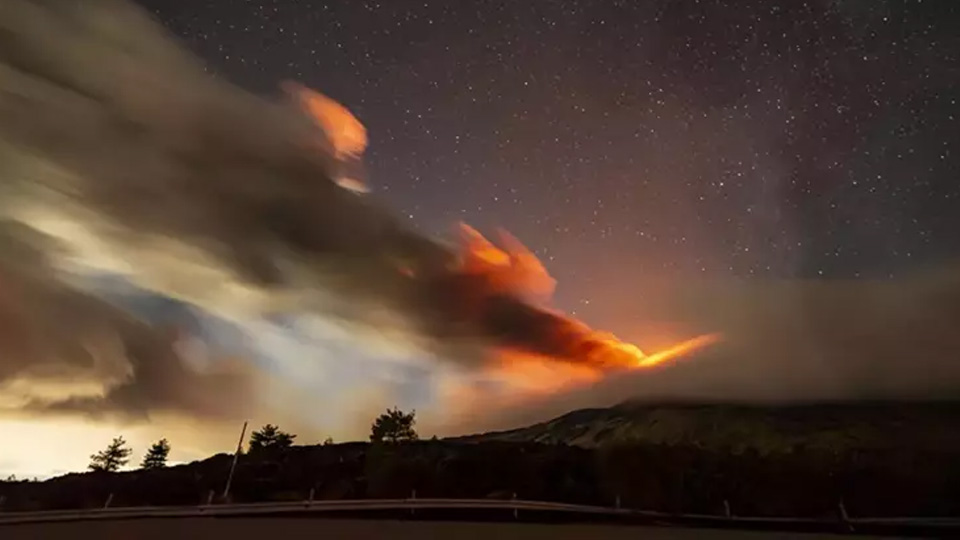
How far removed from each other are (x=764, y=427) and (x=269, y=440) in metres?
4.37

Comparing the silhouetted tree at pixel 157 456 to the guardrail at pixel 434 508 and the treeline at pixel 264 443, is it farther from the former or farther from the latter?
the guardrail at pixel 434 508

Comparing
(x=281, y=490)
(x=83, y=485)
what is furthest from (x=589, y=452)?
(x=83, y=485)

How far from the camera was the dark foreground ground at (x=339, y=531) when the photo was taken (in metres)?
5.93

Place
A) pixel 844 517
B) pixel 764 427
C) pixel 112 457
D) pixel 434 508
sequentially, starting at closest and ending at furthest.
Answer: pixel 844 517 → pixel 434 508 → pixel 764 427 → pixel 112 457

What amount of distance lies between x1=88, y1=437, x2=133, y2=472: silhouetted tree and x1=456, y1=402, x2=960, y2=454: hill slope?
314 cm

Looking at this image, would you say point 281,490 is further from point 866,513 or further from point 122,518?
point 866,513

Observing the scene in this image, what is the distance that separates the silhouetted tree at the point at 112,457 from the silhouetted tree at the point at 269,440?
1.14 meters

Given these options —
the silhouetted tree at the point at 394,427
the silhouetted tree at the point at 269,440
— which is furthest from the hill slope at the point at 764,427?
the silhouetted tree at the point at 269,440

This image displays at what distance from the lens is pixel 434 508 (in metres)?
6.38

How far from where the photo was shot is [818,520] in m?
5.99

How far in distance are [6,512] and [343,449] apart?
2.72 metres

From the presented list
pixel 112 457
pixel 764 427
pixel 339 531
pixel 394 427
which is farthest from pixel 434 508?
pixel 112 457

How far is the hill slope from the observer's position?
6586 millimetres

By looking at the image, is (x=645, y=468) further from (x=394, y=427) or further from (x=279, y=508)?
(x=279, y=508)
